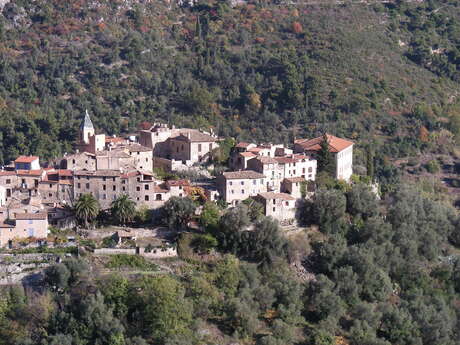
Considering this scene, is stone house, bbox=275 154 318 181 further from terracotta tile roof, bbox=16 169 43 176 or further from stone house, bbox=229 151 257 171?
terracotta tile roof, bbox=16 169 43 176

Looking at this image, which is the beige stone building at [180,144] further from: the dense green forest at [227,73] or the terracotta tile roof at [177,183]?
the dense green forest at [227,73]

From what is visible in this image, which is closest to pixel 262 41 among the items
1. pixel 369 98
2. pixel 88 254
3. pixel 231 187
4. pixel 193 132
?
pixel 369 98

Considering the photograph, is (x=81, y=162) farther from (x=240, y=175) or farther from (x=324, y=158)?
(x=324, y=158)

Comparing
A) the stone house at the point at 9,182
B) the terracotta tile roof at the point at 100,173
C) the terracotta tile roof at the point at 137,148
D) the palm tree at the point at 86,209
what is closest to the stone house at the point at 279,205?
the terracotta tile roof at the point at 137,148

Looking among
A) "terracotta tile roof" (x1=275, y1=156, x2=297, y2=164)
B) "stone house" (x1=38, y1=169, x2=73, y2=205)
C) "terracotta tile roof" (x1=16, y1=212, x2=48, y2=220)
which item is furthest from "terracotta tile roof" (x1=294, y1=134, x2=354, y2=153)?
"terracotta tile roof" (x1=16, y1=212, x2=48, y2=220)

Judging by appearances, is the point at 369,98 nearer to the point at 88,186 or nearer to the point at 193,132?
the point at 193,132

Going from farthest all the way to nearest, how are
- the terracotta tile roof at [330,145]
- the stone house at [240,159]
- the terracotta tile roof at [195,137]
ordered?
the terracotta tile roof at [330,145], the terracotta tile roof at [195,137], the stone house at [240,159]
